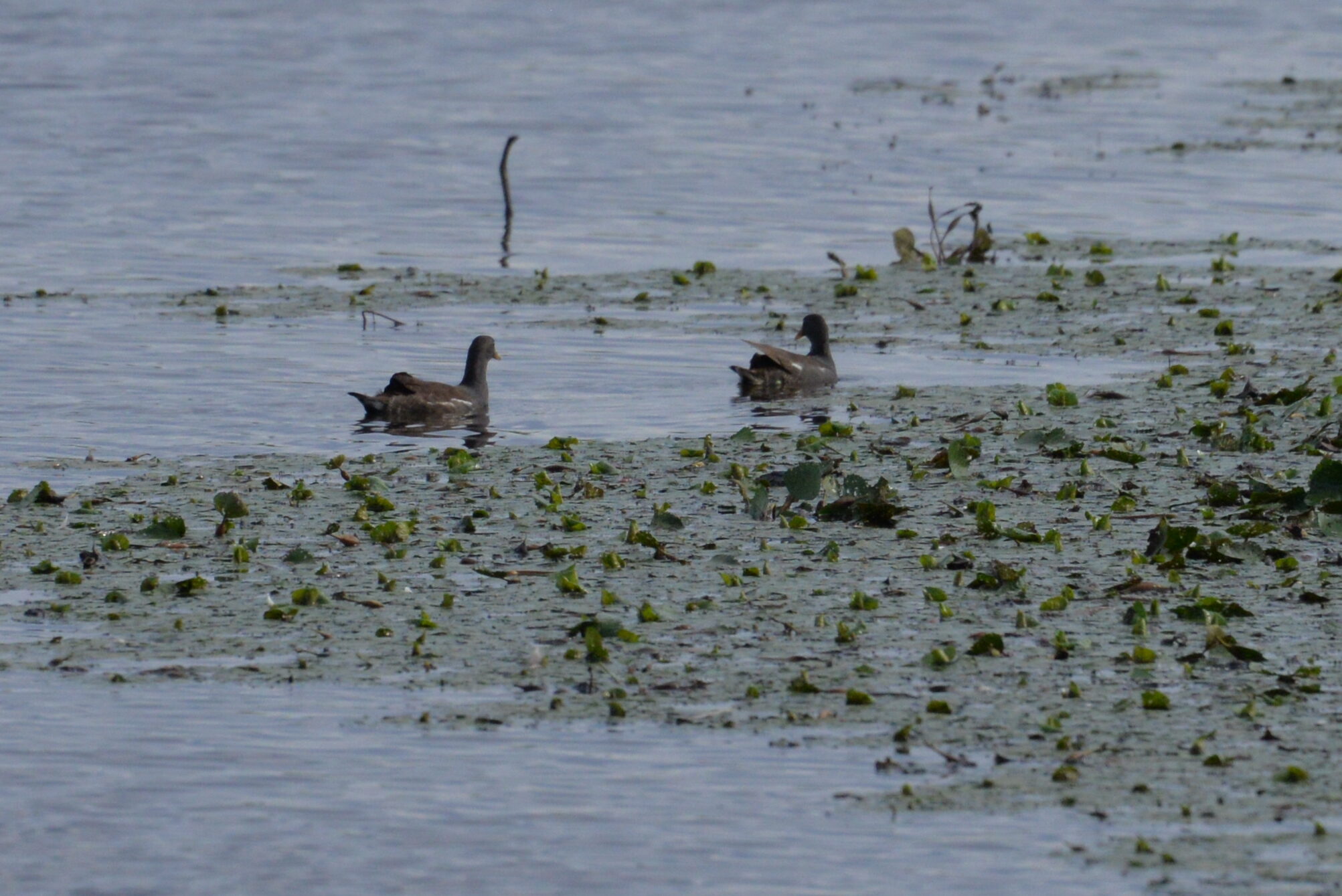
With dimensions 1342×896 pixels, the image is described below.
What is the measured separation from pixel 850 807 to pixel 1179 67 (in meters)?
39.3

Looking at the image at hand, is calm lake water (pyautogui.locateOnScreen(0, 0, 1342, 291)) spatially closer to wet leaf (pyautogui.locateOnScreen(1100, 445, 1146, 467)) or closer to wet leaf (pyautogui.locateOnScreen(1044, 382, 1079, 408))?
wet leaf (pyautogui.locateOnScreen(1044, 382, 1079, 408))

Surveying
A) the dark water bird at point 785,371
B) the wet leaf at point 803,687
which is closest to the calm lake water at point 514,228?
the dark water bird at point 785,371

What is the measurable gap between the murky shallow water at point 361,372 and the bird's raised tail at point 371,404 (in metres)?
0.14

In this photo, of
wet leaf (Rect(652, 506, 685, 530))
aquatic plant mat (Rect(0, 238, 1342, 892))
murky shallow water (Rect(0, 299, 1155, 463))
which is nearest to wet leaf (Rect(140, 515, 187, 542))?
aquatic plant mat (Rect(0, 238, 1342, 892))

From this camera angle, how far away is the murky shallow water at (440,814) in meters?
7.32

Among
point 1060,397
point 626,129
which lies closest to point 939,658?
point 1060,397

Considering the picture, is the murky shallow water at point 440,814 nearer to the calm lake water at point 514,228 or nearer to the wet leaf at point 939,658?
the calm lake water at point 514,228

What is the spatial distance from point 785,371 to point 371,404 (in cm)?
332

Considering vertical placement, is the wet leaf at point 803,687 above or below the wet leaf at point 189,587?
below

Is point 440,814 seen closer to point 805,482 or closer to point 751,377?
point 805,482

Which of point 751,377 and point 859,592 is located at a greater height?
point 751,377

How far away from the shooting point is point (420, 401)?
16.3 m

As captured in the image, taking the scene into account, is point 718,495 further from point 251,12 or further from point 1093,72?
point 251,12

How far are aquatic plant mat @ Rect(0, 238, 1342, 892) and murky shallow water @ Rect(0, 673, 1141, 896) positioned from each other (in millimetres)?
198
